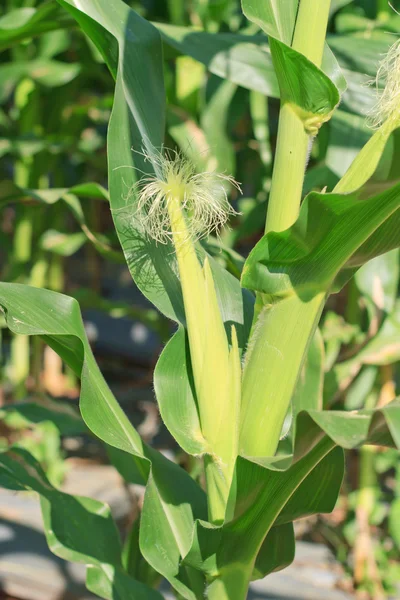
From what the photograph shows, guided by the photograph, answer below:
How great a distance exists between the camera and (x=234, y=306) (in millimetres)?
737

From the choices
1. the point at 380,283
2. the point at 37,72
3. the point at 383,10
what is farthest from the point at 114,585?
the point at 37,72

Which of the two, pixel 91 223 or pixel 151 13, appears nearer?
pixel 151 13

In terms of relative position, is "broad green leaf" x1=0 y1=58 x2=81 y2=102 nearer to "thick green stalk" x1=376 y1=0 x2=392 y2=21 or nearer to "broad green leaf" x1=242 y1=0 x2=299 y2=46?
"thick green stalk" x1=376 y1=0 x2=392 y2=21

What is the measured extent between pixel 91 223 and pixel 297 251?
2.18 m

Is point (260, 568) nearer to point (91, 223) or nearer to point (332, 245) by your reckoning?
point (332, 245)

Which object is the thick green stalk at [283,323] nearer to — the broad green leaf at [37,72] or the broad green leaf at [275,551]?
the broad green leaf at [275,551]

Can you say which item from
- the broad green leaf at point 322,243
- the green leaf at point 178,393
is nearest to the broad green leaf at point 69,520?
the green leaf at point 178,393

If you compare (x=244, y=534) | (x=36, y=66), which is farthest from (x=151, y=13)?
(x=244, y=534)

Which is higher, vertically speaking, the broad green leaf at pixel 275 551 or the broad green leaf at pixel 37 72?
the broad green leaf at pixel 37 72

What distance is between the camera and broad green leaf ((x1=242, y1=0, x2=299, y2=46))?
1.88 ft

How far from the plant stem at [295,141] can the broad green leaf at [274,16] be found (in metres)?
0.02

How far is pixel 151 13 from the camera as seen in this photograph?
6.01ft

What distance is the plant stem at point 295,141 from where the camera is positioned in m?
0.56

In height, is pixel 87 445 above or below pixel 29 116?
below
